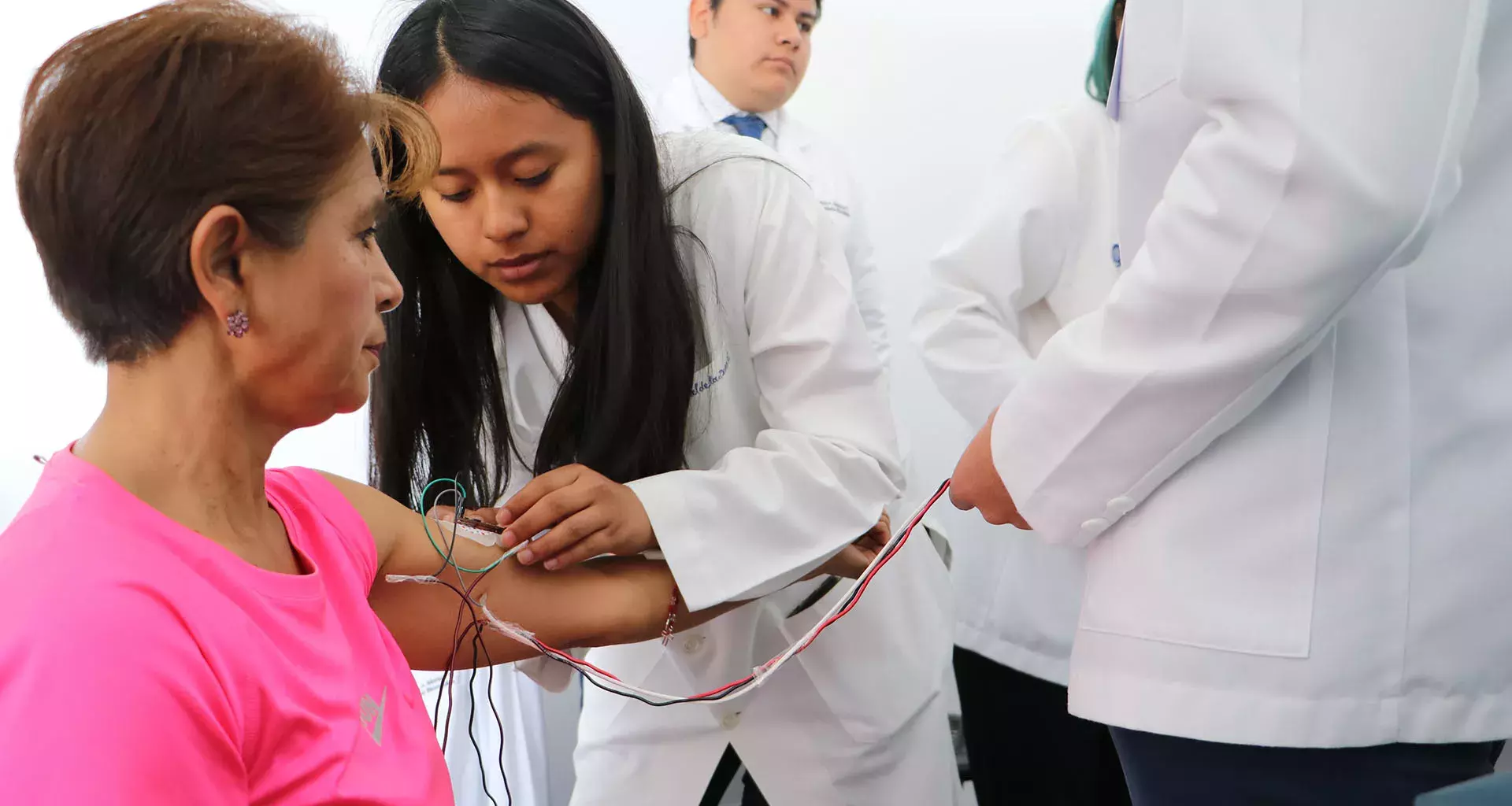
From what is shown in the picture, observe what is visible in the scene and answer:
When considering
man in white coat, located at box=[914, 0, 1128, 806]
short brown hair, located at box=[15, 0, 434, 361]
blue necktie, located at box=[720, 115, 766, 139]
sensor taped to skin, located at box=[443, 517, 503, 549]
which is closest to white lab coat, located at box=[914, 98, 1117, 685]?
man in white coat, located at box=[914, 0, 1128, 806]

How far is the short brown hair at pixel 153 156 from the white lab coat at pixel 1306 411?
0.59 meters

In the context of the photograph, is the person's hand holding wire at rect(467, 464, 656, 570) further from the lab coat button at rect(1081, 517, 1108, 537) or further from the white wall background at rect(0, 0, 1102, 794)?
the white wall background at rect(0, 0, 1102, 794)

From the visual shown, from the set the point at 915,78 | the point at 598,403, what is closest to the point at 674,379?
the point at 598,403

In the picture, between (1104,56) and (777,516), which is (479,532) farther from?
(1104,56)

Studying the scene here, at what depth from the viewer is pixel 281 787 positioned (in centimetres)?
77

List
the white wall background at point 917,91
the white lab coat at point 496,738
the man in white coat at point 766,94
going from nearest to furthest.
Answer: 1. the white lab coat at point 496,738
2. the man in white coat at point 766,94
3. the white wall background at point 917,91

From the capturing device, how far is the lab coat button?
0.90m

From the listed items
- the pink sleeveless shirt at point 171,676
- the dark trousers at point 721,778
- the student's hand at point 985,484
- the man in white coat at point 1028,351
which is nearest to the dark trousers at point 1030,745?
the man in white coat at point 1028,351

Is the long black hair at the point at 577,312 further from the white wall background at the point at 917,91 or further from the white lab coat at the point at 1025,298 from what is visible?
the white wall background at the point at 917,91

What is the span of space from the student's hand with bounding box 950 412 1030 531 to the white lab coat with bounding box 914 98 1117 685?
649 mm

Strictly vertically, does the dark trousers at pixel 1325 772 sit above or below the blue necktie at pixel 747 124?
below

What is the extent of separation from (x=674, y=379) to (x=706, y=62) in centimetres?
147

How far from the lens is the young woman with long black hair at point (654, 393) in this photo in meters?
1.17

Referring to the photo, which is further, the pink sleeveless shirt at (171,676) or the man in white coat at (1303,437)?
the man in white coat at (1303,437)
